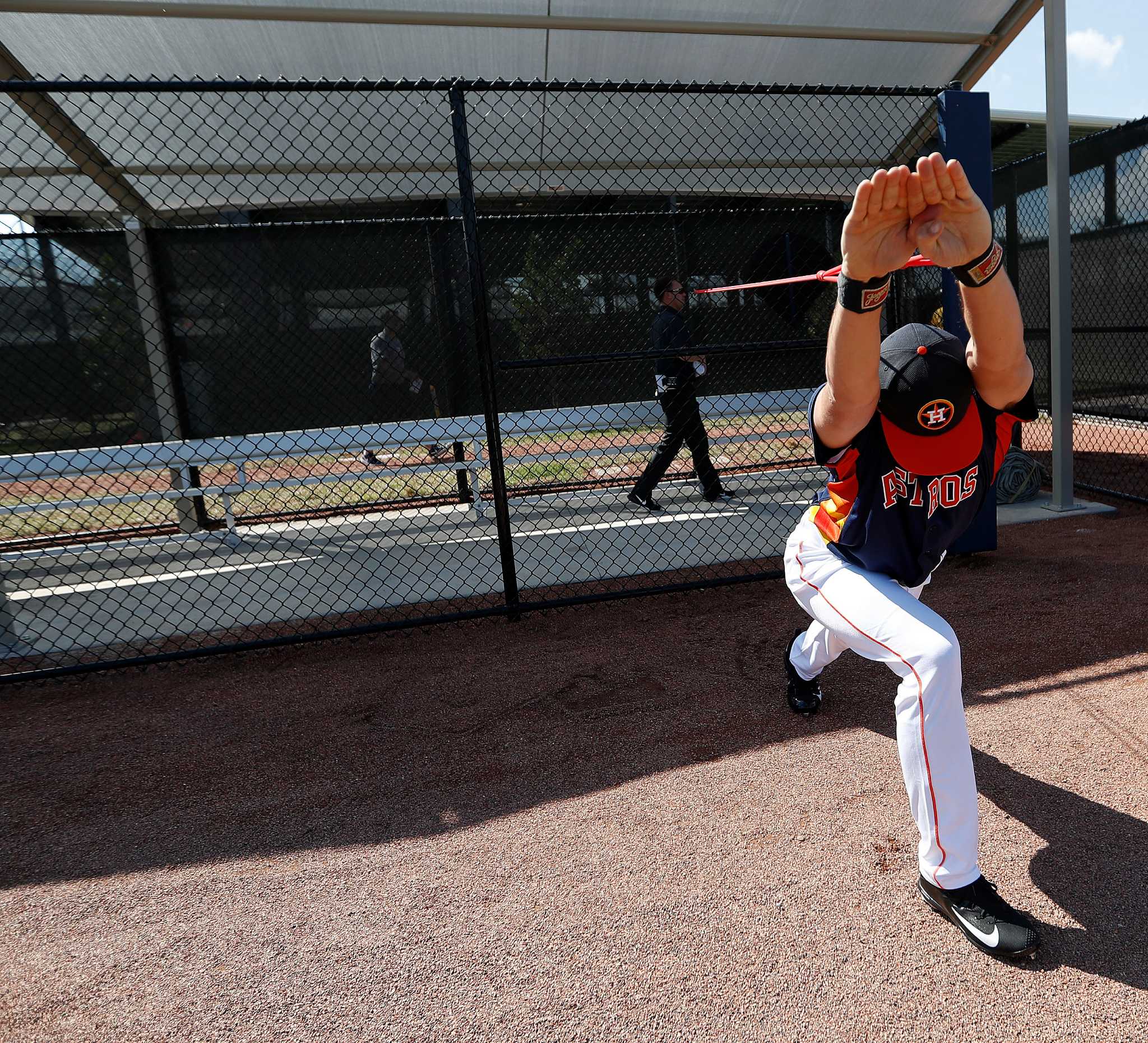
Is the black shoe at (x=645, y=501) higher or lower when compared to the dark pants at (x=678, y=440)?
lower

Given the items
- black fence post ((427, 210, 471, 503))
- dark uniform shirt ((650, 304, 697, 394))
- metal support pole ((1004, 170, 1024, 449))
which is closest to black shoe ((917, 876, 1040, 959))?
dark uniform shirt ((650, 304, 697, 394))

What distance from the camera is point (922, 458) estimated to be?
198cm

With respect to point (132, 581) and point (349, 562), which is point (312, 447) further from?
point (132, 581)

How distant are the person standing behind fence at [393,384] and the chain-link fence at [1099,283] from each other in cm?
527

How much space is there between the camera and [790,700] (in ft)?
9.86

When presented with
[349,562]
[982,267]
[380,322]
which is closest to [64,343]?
[380,322]

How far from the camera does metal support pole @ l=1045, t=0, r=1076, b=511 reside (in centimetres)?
493

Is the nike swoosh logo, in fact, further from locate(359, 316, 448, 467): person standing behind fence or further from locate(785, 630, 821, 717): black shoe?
locate(359, 316, 448, 467): person standing behind fence

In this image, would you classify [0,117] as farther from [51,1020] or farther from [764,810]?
[764,810]

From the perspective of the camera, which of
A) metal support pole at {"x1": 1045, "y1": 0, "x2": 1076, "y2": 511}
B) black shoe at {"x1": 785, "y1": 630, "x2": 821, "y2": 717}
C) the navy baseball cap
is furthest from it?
metal support pole at {"x1": 1045, "y1": 0, "x2": 1076, "y2": 511}

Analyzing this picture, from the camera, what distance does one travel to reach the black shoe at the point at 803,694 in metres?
2.94

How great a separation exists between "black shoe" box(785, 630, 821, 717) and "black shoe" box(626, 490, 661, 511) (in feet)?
11.1

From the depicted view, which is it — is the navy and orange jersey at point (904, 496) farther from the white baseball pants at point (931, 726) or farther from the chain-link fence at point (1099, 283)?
the chain-link fence at point (1099, 283)

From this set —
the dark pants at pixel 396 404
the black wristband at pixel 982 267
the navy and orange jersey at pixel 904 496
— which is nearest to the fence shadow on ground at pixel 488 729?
the navy and orange jersey at pixel 904 496
